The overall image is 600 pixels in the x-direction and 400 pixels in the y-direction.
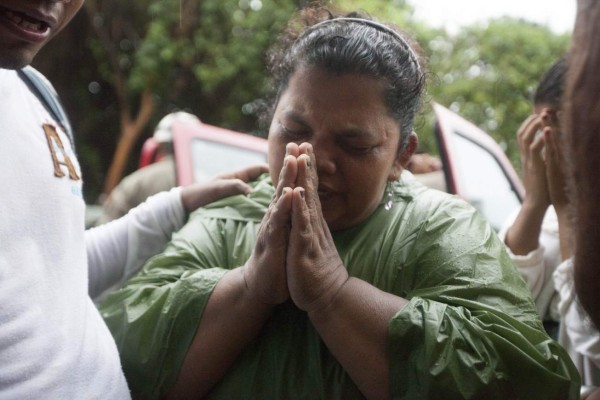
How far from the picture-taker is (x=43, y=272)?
156 cm

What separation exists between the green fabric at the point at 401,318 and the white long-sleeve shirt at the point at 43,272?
0.44 ft

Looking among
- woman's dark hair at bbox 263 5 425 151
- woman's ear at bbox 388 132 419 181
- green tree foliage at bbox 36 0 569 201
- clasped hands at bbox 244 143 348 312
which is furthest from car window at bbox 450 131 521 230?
green tree foliage at bbox 36 0 569 201

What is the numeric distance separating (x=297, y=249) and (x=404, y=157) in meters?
0.56

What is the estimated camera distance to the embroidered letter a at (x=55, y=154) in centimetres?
173

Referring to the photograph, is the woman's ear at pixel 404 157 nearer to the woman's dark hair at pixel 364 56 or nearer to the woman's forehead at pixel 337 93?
the woman's dark hair at pixel 364 56

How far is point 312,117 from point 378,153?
178mm

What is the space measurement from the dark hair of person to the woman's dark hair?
0.84m

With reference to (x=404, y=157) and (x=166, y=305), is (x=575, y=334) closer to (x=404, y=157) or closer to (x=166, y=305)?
(x=404, y=157)

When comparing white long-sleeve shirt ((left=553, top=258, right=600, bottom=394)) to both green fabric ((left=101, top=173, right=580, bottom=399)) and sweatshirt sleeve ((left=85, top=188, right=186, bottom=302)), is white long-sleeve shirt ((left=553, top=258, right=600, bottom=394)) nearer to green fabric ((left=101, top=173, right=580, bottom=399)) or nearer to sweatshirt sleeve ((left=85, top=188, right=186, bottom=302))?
green fabric ((left=101, top=173, right=580, bottom=399))

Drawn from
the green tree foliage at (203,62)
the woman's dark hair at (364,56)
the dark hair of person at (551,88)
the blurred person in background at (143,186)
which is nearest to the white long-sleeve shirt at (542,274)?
the dark hair of person at (551,88)

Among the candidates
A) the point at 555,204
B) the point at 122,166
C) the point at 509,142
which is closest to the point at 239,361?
the point at 555,204

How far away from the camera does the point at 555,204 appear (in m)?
2.48

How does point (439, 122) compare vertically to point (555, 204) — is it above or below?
below

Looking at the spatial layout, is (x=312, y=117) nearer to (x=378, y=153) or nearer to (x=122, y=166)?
(x=378, y=153)
